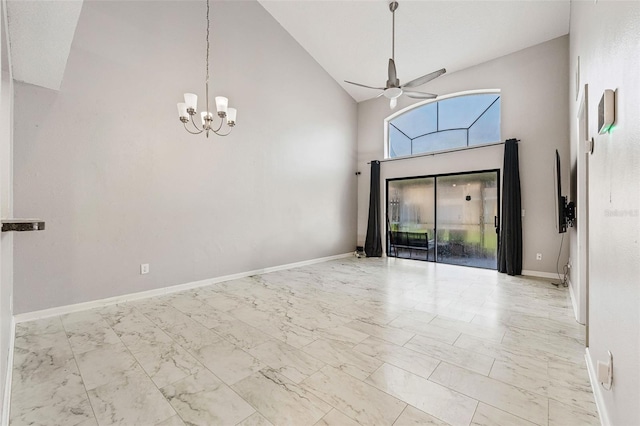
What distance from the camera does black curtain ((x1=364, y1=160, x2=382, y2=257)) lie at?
7.18 meters

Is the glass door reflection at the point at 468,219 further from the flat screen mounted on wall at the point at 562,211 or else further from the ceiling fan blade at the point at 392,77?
the ceiling fan blade at the point at 392,77

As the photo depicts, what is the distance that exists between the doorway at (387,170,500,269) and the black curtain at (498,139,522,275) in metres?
0.36

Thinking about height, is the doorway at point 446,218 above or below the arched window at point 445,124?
below

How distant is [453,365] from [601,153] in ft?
5.81

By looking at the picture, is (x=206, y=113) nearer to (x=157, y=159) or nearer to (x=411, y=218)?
(x=157, y=159)

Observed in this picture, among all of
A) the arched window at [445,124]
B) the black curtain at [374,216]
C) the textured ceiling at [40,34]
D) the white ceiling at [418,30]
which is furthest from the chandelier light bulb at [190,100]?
the arched window at [445,124]

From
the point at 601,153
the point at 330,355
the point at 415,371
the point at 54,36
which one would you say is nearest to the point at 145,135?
the point at 54,36

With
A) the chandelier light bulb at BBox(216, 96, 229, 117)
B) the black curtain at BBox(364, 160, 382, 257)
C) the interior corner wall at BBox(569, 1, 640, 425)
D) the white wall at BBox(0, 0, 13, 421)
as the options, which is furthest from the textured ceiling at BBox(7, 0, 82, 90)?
the black curtain at BBox(364, 160, 382, 257)

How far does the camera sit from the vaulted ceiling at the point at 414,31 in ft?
14.6

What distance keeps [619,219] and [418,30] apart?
16.7ft

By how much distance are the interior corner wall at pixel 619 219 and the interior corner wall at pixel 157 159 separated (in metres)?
4.54

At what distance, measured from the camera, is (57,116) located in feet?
10.4

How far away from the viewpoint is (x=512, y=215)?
5.16 metres

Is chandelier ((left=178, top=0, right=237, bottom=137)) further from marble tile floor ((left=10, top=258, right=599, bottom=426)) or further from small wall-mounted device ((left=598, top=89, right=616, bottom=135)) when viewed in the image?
small wall-mounted device ((left=598, top=89, right=616, bottom=135))
